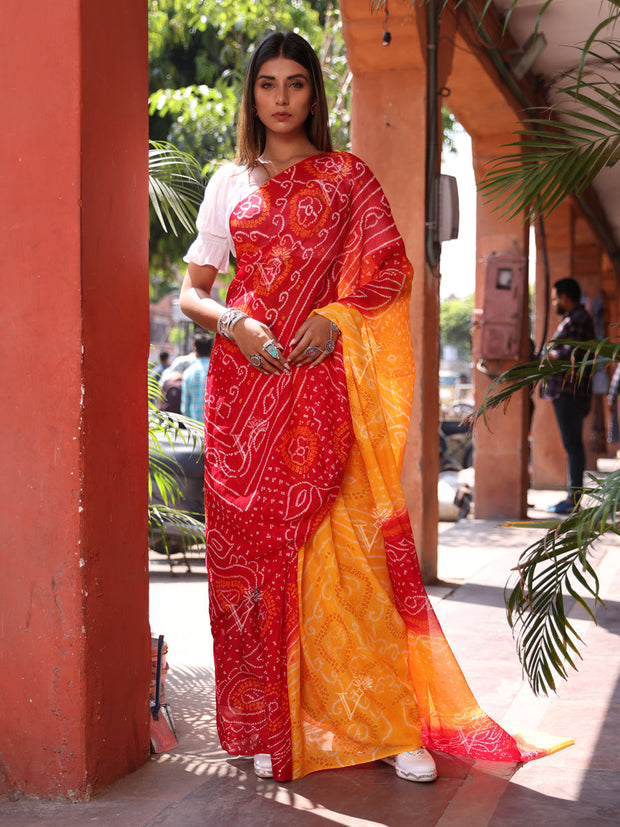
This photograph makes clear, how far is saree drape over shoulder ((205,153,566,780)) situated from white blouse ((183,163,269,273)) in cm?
8

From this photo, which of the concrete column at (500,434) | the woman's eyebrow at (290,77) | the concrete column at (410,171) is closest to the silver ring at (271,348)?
the woman's eyebrow at (290,77)

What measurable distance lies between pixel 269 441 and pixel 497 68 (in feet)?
15.1

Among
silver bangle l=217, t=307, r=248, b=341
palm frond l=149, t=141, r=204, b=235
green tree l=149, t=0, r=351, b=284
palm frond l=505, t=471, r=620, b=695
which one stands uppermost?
green tree l=149, t=0, r=351, b=284

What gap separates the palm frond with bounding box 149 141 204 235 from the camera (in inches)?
121

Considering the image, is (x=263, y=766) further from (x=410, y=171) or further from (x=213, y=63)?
(x=213, y=63)

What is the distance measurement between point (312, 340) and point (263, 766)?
1052 millimetres

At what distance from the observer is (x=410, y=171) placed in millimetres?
4887

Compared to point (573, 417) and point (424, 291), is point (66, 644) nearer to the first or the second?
point (424, 291)

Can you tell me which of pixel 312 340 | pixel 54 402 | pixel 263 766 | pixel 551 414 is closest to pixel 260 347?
pixel 312 340

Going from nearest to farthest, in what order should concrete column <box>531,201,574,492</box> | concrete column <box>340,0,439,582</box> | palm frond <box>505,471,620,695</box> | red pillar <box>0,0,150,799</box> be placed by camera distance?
1. palm frond <box>505,471,620,695</box>
2. red pillar <box>0,0,150,799</box>
3. concrete column <box>340,0,439,582</box>
4. concrete column <box>531,201,574,492</box>

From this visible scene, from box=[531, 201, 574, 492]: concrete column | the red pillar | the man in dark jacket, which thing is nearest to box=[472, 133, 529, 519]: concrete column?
the man in dark jacket

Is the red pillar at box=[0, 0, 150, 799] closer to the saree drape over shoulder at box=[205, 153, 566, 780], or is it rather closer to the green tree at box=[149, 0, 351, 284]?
the saree drape over shoulder at box=[205, 153, 566, 780]

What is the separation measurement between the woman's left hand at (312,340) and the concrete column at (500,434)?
504cm

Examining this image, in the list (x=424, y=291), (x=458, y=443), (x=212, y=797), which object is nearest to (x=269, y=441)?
(x=212, y=797)
